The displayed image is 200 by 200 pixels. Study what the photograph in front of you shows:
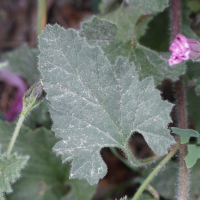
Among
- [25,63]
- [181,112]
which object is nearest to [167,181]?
[181,112]

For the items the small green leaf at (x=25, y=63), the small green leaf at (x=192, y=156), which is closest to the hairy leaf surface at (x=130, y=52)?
the small green leaf at (x=192, y=156)

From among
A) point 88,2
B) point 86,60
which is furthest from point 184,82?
point 88,2

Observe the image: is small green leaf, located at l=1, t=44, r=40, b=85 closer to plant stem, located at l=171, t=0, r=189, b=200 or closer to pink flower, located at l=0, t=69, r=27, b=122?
pink flower, located at l=0, t=69, r=27, b=122

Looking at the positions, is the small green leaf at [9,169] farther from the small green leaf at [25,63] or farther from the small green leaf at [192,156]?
the small green leaf at [25,63]

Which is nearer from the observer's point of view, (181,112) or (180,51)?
(180,51)

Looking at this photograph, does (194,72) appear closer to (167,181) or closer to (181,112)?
(181,112)

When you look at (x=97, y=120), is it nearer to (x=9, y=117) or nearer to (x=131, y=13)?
(x=131, y=13)
